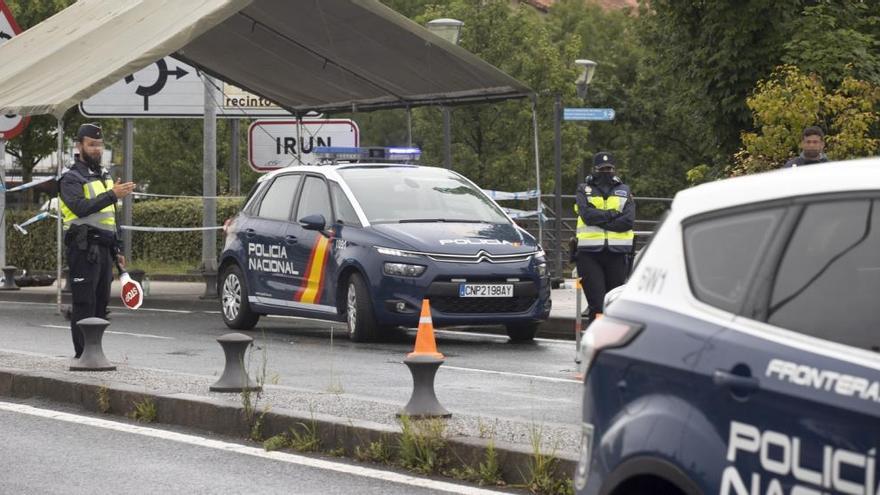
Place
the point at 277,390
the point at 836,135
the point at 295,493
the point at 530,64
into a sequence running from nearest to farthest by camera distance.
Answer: the point at 295,493 < the point at 277,390 < the point at 836,135 < the point at 530,64

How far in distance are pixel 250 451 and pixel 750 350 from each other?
552 cm

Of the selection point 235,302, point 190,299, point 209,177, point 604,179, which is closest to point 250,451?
point 604,179

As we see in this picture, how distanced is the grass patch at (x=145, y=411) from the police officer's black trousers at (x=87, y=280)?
7.98 ft

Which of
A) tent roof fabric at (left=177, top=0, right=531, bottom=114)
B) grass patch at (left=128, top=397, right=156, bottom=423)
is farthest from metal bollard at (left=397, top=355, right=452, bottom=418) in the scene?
tent roof fabric at (left=177, top=0, right=531, bottom=114)

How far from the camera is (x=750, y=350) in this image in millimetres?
4625

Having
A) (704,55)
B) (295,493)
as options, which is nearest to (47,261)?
(704,55)

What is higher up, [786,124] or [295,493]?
[786,124]

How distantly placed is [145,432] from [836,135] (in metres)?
11.7

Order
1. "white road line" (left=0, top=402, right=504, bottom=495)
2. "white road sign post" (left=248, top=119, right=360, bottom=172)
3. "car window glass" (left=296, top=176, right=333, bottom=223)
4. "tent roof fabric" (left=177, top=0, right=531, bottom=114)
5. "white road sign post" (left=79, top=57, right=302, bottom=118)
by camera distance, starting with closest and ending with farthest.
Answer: "white road line" (left=0, top=402, right=504, bottom=495) < "car window glass" (left=296, top=176, right=333, bottom=223) < "tent roof fabric" (left=177, top=0, right=531, bottom=114) < "white road sign post" (left=248, top=119, right=360, bottom=172) < "white road sign post" (left=79, top=57, right=302, bottom=118)

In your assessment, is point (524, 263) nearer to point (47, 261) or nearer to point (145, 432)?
point (145, 432)

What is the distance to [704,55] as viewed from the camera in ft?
116

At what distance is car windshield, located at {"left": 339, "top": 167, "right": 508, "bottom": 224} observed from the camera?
1692 centimetres

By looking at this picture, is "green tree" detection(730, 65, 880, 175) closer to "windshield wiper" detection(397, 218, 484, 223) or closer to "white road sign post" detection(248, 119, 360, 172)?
"windshield wiper" detection(397, 218, 484, 223)

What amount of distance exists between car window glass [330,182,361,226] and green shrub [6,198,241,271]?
17.7 meters
